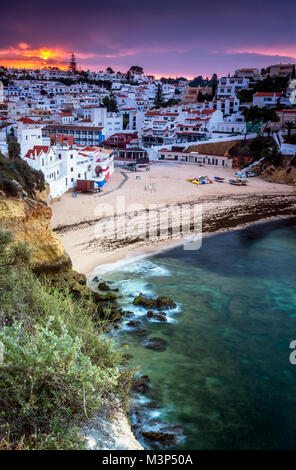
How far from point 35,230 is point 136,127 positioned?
66572mm

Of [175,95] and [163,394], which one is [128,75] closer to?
[175,95]

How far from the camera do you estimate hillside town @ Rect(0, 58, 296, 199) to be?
129ft

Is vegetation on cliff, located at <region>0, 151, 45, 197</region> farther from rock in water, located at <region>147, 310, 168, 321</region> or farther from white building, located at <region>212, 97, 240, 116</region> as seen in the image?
white building, located at <region>212, 97, 240, 116</region>

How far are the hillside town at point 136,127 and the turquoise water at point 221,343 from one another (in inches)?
689

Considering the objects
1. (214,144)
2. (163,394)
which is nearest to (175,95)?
(214,144)

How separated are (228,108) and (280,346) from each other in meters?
72.0

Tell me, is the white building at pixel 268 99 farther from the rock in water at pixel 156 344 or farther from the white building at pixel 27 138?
the rock in water at pixel 156 344

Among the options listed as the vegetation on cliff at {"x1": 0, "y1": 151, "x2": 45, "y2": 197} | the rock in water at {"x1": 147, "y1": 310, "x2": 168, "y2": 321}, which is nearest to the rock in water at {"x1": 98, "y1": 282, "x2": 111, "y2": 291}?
the rock in water at {"x1": 147, "y1": 310, "x2": 168, "y2": 321}

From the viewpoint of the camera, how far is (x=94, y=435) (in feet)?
24.3

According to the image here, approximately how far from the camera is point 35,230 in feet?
64.3

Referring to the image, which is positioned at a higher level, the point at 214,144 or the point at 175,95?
the point at 175,95

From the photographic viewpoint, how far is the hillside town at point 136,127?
39.2 meters

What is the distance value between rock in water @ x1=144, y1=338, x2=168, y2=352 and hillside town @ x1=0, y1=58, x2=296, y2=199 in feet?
74.0

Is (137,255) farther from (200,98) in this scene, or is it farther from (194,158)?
(200,98)
